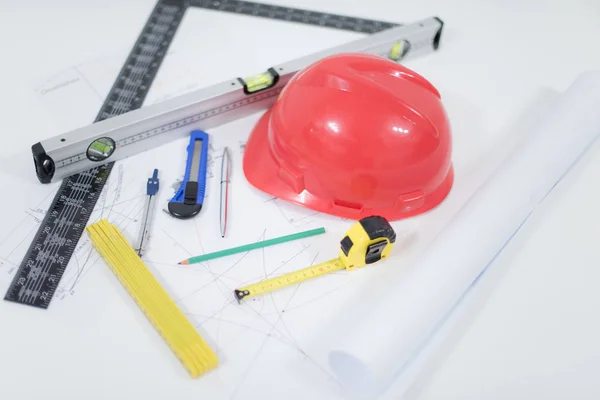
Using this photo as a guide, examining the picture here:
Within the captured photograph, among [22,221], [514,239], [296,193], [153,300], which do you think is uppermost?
[514,239]

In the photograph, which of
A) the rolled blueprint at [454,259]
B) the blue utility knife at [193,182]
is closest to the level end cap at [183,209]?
the blue utility knife at [193,182]

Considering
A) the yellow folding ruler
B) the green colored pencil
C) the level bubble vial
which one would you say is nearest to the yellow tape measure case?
the green colored pencil

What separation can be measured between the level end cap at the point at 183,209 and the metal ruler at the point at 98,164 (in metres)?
0.20

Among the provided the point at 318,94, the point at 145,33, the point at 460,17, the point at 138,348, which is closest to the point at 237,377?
the point at 138,348

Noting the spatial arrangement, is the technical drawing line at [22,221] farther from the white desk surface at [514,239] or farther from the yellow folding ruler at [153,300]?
the yellow folding ruler at [153,300]

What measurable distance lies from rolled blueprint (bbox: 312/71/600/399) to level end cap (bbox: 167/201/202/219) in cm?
43

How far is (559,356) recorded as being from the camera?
124 cm

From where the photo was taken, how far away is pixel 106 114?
1.65 m

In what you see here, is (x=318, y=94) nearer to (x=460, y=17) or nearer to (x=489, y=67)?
(x=489, y=67)

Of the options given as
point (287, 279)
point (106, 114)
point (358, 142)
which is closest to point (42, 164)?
point (106, 114)

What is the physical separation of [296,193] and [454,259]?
1.34 ft

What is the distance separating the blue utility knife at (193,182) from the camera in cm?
141

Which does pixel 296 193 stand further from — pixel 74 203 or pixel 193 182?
pixel 74 203

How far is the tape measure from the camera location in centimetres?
127
